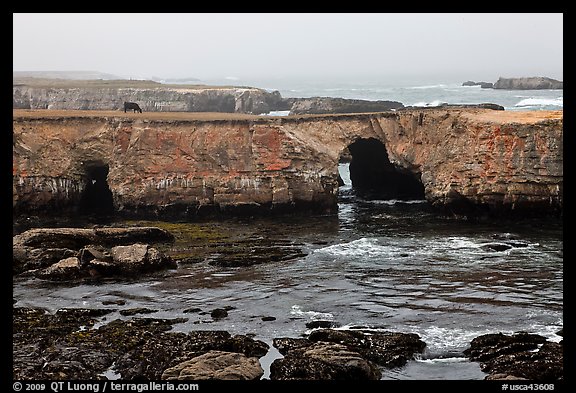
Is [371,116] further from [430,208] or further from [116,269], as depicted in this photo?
[116,269]

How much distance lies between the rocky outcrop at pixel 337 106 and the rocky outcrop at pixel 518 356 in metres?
55.1

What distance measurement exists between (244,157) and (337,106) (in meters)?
40.4

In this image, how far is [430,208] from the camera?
136 ft

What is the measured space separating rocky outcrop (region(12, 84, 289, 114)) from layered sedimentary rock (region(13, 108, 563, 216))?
4588 cm

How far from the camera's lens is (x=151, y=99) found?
3588 inches

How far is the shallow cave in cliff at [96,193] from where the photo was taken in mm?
42594

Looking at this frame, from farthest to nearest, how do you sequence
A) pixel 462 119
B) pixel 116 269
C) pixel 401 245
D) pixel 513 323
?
pixel 462 119 → pixel 401 245 → pixel 116 269 → pixel 513 323

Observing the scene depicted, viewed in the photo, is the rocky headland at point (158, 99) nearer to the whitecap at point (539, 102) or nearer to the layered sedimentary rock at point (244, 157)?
the whitecap at point (539, 102)

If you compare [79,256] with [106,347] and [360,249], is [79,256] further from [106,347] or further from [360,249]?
[360,249]

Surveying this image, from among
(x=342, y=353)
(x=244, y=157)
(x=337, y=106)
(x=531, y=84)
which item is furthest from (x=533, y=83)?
(x=342, y=353)

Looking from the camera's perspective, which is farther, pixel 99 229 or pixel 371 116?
pixel 371 116

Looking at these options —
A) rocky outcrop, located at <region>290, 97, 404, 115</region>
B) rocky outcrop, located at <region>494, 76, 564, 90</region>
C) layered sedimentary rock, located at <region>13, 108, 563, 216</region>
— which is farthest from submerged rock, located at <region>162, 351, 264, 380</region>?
rocky outcrop, located at <region>494, 76, 564, 90</region>
